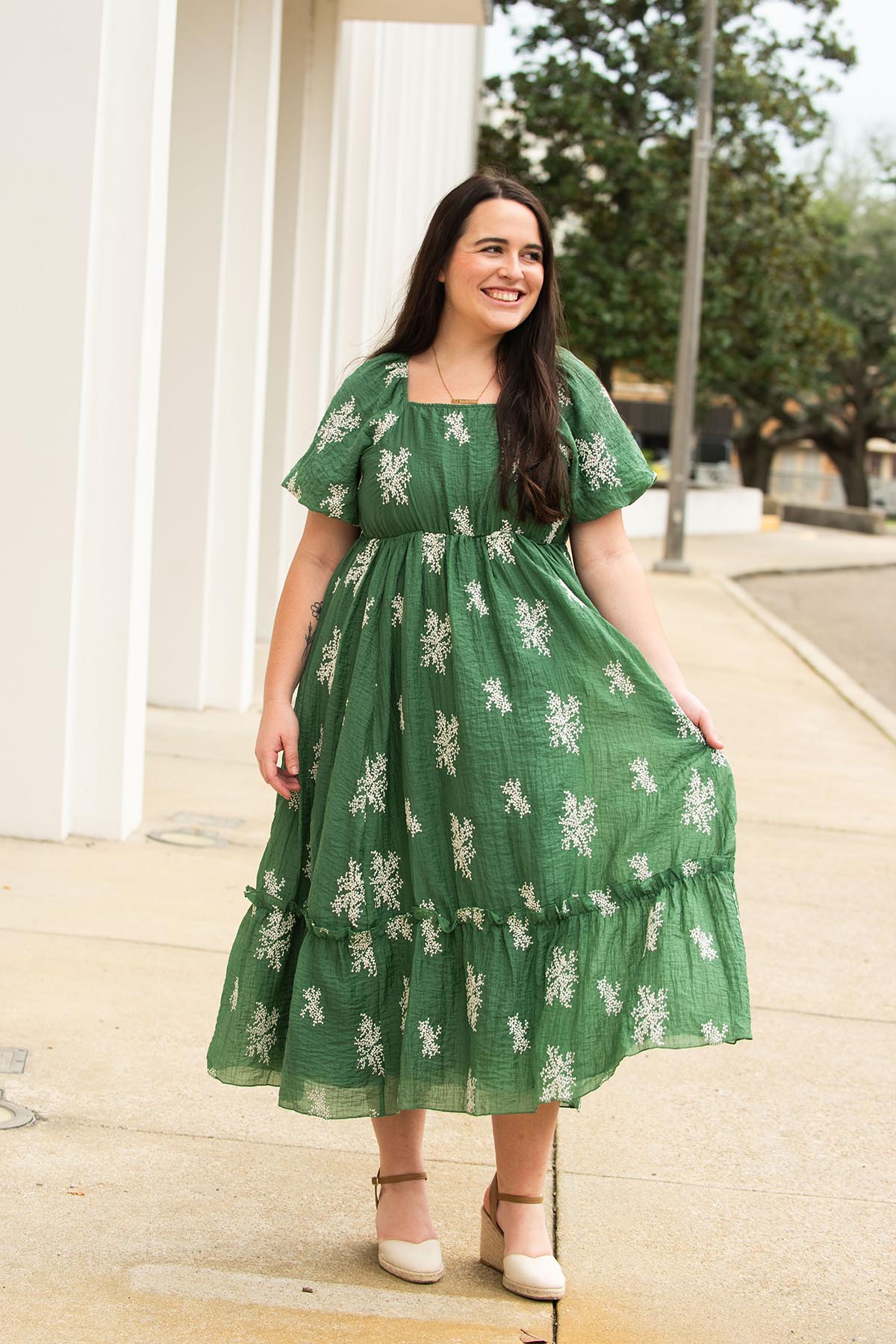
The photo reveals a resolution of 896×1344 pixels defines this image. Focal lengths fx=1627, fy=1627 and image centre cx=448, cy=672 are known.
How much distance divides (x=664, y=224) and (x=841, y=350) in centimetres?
799

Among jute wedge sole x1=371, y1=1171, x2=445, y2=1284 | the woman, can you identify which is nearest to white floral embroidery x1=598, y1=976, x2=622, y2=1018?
the woman

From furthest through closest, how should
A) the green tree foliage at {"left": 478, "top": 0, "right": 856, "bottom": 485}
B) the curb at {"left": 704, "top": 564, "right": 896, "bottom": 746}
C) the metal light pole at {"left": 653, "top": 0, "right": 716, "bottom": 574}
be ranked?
the green tree foliage at {"left": 478, "top": 0, "right": 856, "bottom": 485}, the metal light pole at {"left": 653, "top": 0, "right": 716, "bottom": 574}, the curb at {"left": 704, "top": 564, "right": 896, "bottom": 746}

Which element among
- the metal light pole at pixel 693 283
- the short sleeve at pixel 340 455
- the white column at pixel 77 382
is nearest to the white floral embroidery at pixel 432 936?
the short sleeve at pixel 340 455

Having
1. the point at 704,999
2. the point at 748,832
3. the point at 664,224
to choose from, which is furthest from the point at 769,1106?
the point at 664,224

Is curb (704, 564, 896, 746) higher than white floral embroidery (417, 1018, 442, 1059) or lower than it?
lower

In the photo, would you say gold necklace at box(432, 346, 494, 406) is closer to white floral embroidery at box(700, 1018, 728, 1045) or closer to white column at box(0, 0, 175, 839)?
white floral embroidery at box(700, 1018, 728, 1045)

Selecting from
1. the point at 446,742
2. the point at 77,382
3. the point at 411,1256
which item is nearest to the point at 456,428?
the point at 446,742

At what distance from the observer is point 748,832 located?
21.5ft

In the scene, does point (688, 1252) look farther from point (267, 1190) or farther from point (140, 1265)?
point (140, 1265)

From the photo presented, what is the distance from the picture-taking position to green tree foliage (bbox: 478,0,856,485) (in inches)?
1002

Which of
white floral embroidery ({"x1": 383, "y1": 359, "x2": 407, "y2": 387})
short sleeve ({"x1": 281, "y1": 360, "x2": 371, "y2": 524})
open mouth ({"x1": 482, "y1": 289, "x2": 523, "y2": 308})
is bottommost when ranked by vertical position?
short sleeve ({"x1": 281, "y1": 360, "x2": 371, "y2": 524})

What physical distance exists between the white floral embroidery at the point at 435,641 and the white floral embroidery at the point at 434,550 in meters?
0.07

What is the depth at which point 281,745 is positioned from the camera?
8.98 feet

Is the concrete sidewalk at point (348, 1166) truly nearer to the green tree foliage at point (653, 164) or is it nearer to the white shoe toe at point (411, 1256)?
the white shoe toe at point (411, 1256)
